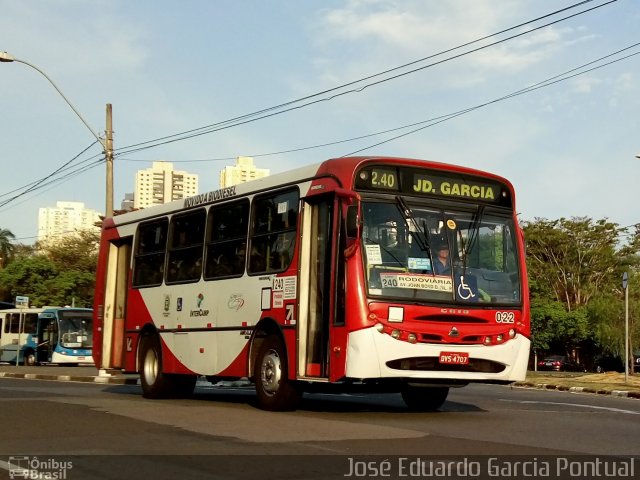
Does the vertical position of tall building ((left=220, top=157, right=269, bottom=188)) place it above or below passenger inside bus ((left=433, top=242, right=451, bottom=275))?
above

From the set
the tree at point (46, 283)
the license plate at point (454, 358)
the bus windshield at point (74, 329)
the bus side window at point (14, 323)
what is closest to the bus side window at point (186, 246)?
the license plate at point (454, 358)

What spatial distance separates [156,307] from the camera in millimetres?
17625

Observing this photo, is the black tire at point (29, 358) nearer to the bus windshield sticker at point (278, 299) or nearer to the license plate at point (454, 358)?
the bus windshield sticker at point (278, 299)

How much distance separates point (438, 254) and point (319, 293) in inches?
68.3

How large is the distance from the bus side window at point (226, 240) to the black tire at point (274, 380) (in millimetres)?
1529

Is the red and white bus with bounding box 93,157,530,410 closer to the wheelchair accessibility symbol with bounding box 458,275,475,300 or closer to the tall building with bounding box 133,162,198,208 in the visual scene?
the wheelchair accessibility symbol with bounding box 458,275,475,300

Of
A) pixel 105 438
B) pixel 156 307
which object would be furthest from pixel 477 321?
pixel 156 307

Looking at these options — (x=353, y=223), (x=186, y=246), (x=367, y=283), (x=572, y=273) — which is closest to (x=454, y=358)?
(x=367, y=283)

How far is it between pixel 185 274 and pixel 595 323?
188 ft

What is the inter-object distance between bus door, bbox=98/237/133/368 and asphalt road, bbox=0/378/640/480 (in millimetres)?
3841

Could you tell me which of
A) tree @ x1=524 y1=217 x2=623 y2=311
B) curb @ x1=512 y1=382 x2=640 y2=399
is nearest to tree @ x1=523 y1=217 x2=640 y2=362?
tree @ x1=524 y1=217 x2=623 y2=311

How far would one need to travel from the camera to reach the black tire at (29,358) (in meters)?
48.8

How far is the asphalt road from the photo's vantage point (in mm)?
8102
